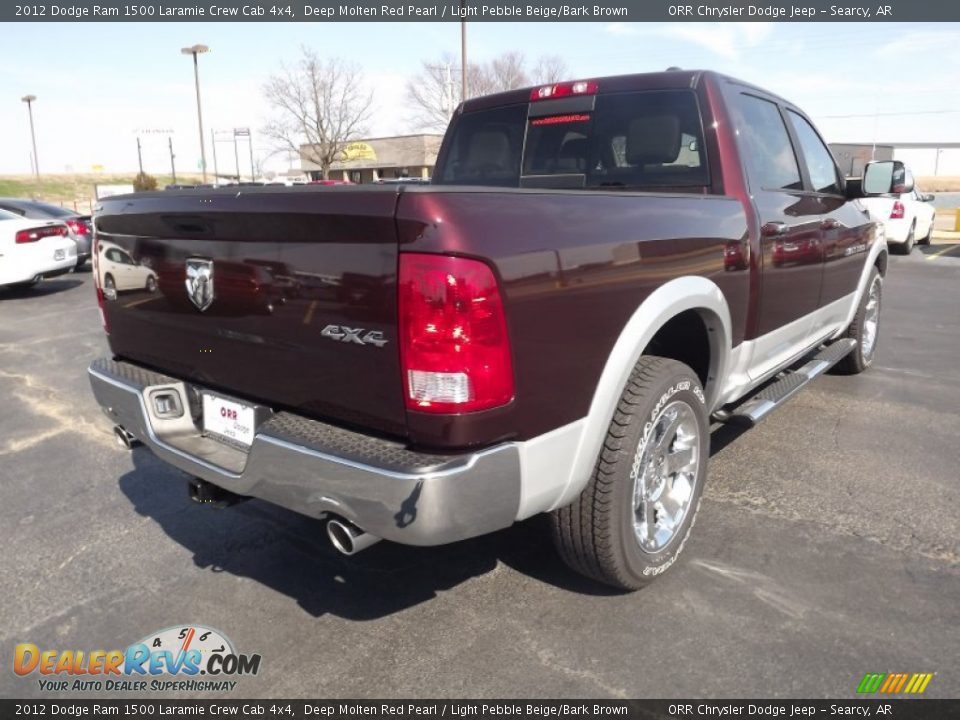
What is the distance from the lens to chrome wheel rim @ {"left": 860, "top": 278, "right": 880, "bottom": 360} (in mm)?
5648

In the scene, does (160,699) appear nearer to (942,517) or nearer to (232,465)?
(232,465)

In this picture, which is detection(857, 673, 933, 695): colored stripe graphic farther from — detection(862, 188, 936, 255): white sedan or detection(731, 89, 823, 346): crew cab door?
detection(862, 188, 936, 255): white sedan

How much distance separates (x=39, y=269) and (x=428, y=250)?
10.7 meters

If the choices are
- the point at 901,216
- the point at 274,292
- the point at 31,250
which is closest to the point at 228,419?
the point at 274,292

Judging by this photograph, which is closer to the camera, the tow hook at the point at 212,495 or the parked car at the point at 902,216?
the tow hook at the point at 212,495

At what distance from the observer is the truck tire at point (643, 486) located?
246 centimetres

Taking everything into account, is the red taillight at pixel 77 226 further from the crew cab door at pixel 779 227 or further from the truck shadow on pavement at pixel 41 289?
the crew cab door at pixel 779 227

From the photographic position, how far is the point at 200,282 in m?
2.46

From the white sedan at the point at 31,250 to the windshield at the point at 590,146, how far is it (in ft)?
28.0

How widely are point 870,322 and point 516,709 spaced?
494 centimetres

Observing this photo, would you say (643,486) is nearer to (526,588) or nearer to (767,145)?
(526,588)

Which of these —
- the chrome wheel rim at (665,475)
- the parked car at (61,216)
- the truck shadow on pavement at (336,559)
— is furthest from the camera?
the parked car at (61,216)

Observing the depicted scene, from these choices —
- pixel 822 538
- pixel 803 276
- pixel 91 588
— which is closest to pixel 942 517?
pixel 822 538

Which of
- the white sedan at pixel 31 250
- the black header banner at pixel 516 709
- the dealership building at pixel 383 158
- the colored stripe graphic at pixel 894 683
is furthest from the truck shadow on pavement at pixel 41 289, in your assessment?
the dealership building at pixel 383 158
